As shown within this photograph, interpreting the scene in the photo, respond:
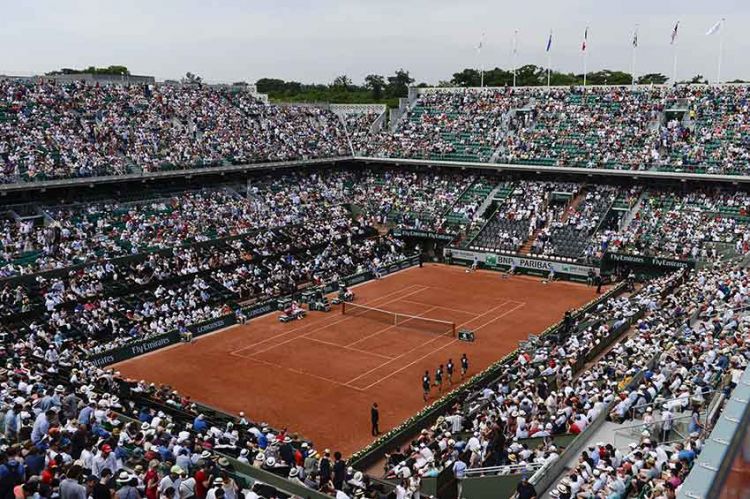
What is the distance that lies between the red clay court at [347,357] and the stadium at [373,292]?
19 centimetres

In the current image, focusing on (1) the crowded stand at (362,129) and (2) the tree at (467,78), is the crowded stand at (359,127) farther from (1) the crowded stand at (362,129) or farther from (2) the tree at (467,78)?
(2) the tree at (467,78)

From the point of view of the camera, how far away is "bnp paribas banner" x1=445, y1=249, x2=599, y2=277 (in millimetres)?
49656

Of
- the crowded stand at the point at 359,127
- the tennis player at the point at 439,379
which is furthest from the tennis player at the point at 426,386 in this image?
the crowded stand at the point at 359,127

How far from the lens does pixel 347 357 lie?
34469mm

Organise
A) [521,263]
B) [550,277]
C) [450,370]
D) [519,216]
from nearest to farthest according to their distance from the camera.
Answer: [450,370] → [550,277] → [521,263] → [519,216]

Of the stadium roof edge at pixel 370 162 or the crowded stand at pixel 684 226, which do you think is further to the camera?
the crowded stand at pixel 684 226

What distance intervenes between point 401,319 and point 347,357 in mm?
A: 7056

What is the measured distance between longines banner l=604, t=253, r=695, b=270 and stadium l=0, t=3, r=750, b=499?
14cm

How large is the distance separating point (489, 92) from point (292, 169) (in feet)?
72.6

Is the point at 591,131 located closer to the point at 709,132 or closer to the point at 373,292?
the point at 709,132

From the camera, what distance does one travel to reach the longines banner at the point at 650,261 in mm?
45594

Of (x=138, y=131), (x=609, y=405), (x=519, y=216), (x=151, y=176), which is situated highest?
(x=138, y=131)

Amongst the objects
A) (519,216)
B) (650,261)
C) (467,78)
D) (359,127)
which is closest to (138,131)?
(359,127)

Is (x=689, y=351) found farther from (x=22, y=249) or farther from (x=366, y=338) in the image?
(x=22, y=249)
